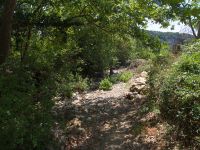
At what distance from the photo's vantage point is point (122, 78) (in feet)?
64.2

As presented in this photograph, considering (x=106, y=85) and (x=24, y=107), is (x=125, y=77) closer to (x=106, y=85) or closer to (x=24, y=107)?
(x=106, y=85)

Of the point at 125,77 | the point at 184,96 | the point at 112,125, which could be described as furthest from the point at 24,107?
the point at 125,77

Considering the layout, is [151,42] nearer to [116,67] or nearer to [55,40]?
[55,40]

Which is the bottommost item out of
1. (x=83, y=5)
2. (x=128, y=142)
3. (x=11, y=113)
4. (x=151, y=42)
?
(x=128, y=142)

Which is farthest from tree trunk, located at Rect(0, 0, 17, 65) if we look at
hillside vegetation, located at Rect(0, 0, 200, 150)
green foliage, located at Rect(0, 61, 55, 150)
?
green foliage, located at Rect(0, 61, 55, 150)

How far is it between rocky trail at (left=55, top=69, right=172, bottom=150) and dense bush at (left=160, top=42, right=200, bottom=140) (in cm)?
73

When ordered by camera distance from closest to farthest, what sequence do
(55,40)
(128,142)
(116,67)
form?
1. (128,142)
2. (55,40)
3. (116,67)

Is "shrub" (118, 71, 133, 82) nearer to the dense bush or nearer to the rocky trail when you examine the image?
the rocky trail

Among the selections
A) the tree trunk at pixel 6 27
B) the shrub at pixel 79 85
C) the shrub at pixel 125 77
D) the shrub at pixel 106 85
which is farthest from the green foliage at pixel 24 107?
the shrub at pixel 125 77

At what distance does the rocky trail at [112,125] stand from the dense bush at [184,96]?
734 mm

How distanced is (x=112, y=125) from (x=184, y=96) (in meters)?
3.92

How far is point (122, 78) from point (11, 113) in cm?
1231

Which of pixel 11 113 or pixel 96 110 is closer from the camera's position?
pixel 11 113

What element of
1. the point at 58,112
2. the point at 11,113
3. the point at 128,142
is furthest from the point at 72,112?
the point at 11,113
